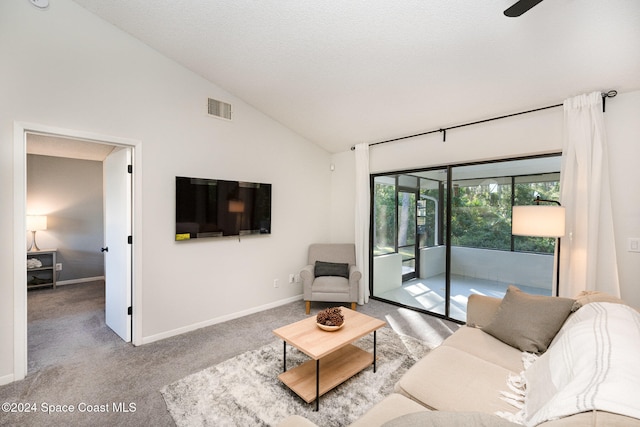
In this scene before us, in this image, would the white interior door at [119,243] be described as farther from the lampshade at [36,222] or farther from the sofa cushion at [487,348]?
the sofa cushion at [487,348]

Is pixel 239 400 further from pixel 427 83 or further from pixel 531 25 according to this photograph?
pixel 531 25

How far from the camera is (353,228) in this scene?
14.7 feet

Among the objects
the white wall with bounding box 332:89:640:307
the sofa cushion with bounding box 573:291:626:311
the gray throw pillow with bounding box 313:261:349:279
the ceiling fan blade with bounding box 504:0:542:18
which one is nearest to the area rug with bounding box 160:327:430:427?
the sofa cushion with bounding box 573:291:626:311

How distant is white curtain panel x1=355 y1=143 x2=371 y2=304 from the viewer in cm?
421

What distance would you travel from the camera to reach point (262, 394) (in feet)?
6.75

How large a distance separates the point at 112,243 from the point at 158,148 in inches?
50.1

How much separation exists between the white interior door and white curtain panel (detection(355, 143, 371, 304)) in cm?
297

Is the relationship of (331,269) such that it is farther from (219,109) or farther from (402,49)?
(402,49)

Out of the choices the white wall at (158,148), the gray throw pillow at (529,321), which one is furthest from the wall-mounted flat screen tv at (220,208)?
the gray throw pillow at (529,321)

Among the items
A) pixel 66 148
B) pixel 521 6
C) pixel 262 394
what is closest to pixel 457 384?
pixel 262 394

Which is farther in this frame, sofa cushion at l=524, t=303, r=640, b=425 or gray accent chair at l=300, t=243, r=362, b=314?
gray accent chair at l=300, t=243, r=362, b=314

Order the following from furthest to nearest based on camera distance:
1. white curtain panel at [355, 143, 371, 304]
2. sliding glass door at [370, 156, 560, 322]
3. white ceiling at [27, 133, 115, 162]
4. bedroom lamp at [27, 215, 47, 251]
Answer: bedroom lamp at [27, 215, 47, 251] < white curtain panel at [355, 143, 371, 304] < white ceiling at [27, 133, 115, 162] < sliding glass door at [370, 156, 560, 322]

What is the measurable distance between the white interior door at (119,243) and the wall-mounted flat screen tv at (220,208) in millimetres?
497

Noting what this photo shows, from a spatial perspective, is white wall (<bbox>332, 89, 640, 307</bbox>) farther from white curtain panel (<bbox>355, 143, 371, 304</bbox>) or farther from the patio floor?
the patio floor
